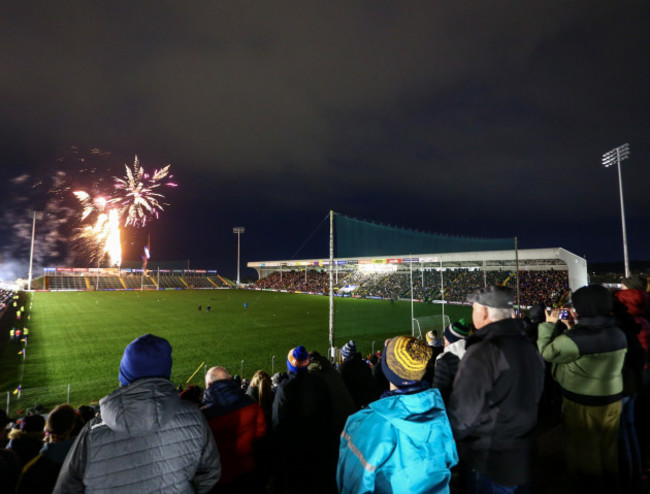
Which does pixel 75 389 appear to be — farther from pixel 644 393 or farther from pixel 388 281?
pixel 388 281

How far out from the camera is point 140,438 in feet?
5.49

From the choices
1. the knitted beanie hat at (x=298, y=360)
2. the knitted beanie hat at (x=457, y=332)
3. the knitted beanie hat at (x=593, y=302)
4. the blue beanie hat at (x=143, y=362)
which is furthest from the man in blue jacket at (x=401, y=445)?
the knitted beanie hat at (x=457, y=332)

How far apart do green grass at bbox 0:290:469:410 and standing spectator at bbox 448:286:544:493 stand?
386 inches

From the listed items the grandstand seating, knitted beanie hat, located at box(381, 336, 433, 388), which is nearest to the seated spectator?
knitted beanie hat, located at box(381, 336, 433, 388)

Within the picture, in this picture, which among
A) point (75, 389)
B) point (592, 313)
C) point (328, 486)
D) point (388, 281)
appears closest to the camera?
point (592, 313)

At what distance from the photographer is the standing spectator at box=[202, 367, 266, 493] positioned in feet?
8.61

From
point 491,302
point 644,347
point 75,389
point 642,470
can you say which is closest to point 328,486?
point 491,302

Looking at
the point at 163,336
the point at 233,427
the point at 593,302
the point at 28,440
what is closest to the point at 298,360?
the point at 233,427

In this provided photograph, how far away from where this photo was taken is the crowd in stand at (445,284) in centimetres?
2859

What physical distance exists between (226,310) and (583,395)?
1228 inches

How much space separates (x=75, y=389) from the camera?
10438 mm

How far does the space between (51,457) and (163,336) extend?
18428 millimetres

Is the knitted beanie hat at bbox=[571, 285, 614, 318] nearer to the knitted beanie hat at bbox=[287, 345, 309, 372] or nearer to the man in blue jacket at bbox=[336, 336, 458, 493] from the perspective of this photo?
the man in blue jacket at bbox=[336, 336, 458, 493]

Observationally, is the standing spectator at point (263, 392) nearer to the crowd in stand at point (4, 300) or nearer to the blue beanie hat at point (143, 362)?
the blue beanie hat at point (143, 362)
